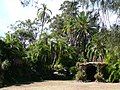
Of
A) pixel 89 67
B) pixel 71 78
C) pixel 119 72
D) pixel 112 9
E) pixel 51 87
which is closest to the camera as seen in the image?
pixel 112 9

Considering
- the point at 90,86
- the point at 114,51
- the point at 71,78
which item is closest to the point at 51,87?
the point at 90,86

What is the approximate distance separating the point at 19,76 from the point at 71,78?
6399mm

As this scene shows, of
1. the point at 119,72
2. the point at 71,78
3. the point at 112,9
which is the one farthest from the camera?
the point at 71,78

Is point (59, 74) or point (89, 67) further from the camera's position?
point (59, 74)

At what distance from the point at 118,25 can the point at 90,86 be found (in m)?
24.0

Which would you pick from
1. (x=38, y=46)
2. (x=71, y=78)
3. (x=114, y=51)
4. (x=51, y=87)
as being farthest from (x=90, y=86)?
(x=114, y=51)

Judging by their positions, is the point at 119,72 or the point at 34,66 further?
the point at 34,66

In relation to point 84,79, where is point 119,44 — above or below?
above

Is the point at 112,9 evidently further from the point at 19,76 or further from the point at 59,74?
the point at 59,74

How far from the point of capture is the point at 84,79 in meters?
36.9

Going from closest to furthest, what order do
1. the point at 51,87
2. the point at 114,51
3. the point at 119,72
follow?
the point at 114,51 → the point at 51,87 → the point at 119,72

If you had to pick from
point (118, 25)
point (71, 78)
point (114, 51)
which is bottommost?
point (71, 78)

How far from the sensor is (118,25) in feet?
27.6

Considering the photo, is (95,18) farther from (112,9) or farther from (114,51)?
(114,51)
